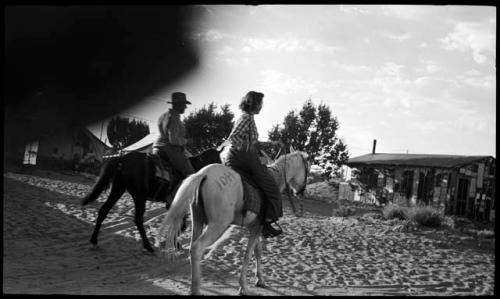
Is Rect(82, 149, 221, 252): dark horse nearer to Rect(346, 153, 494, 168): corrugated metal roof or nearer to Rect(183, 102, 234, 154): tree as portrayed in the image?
Rect(346, 153, 494, 168): corrugated metal roof

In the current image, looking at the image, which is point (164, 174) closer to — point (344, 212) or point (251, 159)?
point (251, 159)

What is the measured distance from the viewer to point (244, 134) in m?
5.48

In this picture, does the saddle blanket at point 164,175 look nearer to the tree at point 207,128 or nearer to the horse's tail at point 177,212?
the horse's tail at point 177,212

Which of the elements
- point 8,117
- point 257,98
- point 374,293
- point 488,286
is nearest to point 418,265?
point 488,286

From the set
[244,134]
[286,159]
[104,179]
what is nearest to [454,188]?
[286,159]

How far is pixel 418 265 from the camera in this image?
7.69m

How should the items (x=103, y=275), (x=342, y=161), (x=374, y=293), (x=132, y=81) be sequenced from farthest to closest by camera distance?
(x=342, y=161), (x=103, y=275), (x=374, y=293), (x=132, y=81)

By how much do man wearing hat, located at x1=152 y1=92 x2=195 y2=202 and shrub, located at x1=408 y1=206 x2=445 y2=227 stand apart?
7.64m

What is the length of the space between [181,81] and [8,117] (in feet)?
5.21

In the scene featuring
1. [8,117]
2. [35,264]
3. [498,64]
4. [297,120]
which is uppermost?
[297,120]

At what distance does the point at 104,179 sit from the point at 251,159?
3757mm

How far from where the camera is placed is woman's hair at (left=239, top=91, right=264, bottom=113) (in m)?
5.57

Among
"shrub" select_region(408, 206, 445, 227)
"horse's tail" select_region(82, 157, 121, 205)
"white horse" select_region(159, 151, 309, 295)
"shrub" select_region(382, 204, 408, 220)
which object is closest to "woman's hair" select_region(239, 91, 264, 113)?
"white horse" select_region(159, 151, 309, 295)

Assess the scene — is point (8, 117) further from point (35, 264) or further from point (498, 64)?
point (498, 64)
